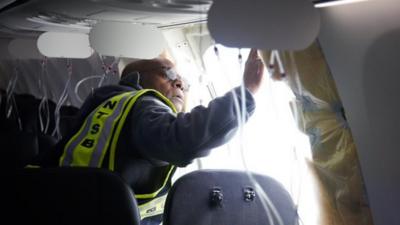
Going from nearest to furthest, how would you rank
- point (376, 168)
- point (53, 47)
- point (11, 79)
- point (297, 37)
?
point (297, 37)
point (376, 168)
point (53, 47)
point (11, 79)

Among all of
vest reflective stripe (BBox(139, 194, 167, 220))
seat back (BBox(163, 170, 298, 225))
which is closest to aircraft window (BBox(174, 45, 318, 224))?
seat back (BBox(163, 170, 298, 225))

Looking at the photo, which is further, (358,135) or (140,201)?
(140,201)

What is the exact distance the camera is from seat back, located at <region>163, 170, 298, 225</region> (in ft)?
4.47

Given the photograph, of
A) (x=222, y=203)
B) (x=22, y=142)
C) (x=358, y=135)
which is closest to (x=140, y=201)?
(x=222, y=203)

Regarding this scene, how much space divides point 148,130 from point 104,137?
0.67 ft

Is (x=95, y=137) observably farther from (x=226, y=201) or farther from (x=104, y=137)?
(x=226, y=201)

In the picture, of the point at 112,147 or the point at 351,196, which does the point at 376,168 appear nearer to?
the point at 351,196

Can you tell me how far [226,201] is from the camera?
1429mm

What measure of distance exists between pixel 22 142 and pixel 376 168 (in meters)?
1.82

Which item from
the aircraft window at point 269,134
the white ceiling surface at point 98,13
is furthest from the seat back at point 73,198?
the white ceiling surface at point 98,13

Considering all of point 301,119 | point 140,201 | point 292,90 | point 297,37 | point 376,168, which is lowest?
point 140,201

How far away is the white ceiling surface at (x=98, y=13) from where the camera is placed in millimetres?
1713

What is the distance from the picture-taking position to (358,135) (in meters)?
1.37

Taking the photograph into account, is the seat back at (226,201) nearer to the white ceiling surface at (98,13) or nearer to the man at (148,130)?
the man at (148,130)
